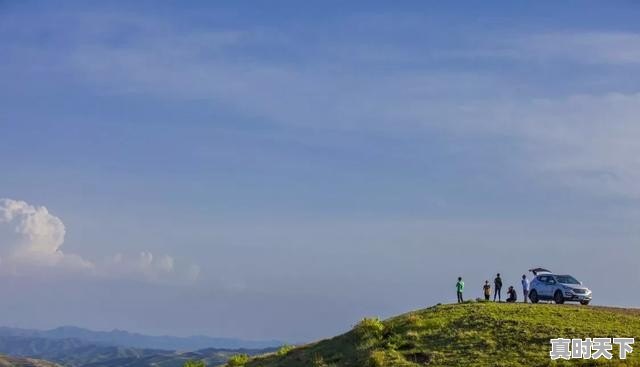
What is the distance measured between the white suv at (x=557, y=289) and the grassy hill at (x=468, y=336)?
4170 millimetres

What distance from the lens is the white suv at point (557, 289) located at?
45094 mm

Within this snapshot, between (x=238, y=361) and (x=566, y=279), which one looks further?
(x=566, y=279)

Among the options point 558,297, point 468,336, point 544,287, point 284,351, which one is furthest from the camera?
point 544,287

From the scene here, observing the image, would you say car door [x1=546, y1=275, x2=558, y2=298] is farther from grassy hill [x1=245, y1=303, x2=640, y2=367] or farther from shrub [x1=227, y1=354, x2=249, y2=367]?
shrub [x1=227, y1=354, x2=249, y2=367]

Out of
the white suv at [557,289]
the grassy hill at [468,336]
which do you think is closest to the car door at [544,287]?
the white suv at [557,289]

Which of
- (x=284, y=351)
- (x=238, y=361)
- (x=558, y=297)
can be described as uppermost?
(x=558, y=297)

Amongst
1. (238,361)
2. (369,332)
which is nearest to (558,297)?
(369,332)

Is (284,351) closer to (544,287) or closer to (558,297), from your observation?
(544,287)

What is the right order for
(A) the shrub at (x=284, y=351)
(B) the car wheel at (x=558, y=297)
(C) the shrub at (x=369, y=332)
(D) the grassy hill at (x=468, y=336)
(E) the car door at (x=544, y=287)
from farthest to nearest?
(E) the car door at (x=544, y=287) < (B) the car wheel at (x=558, y=297) < (A) the shrub at (x=284, y=351) < (C) the shrub at (x=369, y=332) < (D) the grassy hill at (x=468, y=336)

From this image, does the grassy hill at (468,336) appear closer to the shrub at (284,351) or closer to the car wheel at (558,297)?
the shrub at (284,351)

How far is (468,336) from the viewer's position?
33406 mm

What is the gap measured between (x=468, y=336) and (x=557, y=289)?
14939 mm

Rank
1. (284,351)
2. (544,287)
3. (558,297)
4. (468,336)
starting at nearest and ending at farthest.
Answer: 1. (468,336)
2. (284,351)
3. (558,297)
4. (544,287)

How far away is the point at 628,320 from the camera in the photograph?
35500mm
